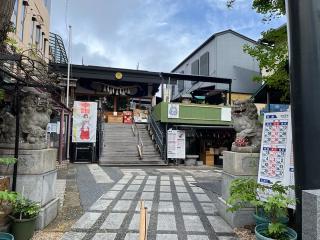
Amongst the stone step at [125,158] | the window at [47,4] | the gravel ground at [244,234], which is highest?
the window at [47,4]

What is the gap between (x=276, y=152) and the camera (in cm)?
533

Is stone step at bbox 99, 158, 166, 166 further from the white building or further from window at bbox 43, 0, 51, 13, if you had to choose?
window at bbox 43, 0, 51, 13

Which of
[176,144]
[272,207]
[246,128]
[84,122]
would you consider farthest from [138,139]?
[272,207]

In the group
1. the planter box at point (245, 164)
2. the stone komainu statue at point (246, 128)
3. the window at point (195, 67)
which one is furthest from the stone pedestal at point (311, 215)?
the window at point (195, 67)

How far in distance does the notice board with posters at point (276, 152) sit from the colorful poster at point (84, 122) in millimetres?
12780

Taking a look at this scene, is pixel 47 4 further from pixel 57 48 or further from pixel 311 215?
pixel 311 215

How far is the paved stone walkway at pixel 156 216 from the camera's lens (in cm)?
543

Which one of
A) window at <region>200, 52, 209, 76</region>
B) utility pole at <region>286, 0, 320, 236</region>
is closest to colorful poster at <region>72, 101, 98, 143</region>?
window at <region>200, 52, 209, 76</region>

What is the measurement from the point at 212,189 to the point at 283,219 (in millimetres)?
5776

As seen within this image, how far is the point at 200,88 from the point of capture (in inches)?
1098

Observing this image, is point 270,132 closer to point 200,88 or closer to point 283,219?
point 283,219

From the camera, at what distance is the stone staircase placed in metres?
17.3

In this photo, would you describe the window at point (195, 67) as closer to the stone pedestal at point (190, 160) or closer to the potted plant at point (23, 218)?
the stone pedestal at point (190, 160)

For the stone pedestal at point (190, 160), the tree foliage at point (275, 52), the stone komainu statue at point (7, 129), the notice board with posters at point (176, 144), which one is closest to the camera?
the stone komainu statue at point (7, 129)
